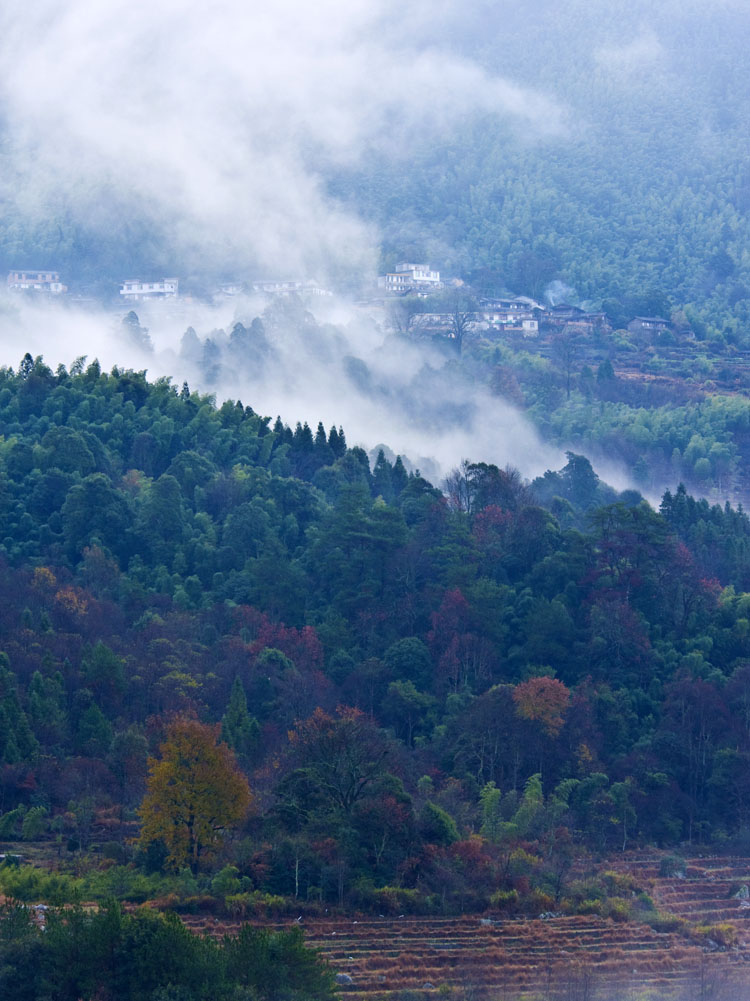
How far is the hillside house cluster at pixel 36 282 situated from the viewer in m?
117

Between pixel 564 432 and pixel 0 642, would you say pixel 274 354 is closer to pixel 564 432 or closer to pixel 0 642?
pixel 564 432

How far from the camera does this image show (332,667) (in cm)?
4912

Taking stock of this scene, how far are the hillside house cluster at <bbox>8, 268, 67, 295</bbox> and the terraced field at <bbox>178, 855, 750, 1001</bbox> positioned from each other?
8794 cm

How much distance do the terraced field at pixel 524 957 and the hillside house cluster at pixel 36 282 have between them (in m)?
87.9

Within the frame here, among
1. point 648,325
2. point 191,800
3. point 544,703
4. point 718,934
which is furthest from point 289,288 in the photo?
point 718,934

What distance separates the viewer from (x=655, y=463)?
84562 millimetres

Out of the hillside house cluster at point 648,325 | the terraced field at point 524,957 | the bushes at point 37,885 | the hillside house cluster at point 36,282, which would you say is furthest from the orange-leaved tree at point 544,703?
the hillside house cluster at point 36,282

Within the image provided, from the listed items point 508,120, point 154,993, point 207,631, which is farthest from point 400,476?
point 508,120

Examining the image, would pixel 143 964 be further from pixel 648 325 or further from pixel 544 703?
pixel 648 325

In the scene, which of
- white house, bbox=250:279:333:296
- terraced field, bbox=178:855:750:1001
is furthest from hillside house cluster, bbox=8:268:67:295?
terraced field, bbox=178:855:750:1001

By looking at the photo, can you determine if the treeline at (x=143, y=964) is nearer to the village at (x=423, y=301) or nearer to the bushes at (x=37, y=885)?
the bushes at (x=37, y=885)

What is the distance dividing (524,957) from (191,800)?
752 centimetres

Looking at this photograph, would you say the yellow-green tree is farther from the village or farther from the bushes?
the village

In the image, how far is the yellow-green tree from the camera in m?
35.5
